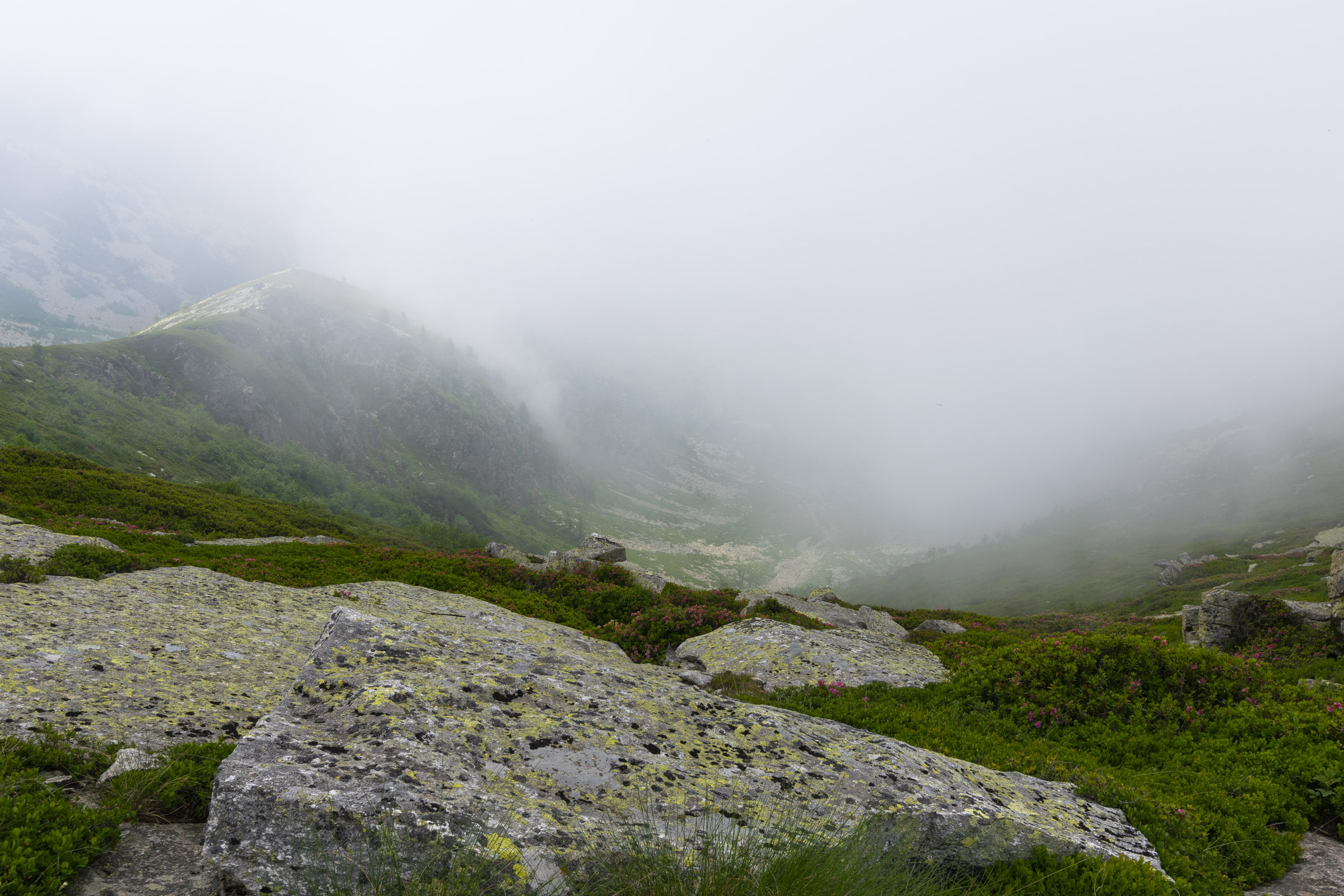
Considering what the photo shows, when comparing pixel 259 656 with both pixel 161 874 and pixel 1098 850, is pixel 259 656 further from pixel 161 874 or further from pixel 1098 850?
pixel 1098 850

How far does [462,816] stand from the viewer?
169 inches

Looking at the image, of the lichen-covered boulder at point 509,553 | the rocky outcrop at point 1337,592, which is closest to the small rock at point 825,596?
the lichen-covered boulder at point 509,553

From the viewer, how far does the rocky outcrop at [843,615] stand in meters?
30.2

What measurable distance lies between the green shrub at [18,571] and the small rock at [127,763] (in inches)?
397

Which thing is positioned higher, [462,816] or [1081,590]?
[462,816]

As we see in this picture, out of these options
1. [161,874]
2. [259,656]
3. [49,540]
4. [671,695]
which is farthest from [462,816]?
[49,540]

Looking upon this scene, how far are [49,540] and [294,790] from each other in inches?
774

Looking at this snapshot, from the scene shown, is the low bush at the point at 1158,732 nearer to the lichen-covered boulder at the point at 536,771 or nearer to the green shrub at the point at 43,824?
the lichen-covered boulder at the point at 536,771

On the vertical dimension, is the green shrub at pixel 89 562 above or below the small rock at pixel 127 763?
above

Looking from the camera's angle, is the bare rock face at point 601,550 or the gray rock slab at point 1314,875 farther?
the bare rock face at point 601,550

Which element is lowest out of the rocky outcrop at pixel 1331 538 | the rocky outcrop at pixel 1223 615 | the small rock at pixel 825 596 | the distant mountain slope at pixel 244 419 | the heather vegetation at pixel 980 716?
the rocky outcrop at pixel 1331 538

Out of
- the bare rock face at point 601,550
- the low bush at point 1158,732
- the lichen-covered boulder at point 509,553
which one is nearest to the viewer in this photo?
the low bush at point 1158,732

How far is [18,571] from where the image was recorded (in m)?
11.7

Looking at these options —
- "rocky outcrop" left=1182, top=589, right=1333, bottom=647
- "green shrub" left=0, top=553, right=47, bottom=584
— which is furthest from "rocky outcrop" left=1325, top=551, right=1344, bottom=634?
"green shrub" left=0, top=553, right=47, bottom=584
